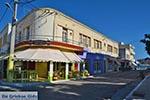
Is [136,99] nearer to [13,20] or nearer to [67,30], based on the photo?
[13,20]

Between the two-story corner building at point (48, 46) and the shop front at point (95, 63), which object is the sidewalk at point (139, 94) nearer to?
the two-story corner building at point (48, 46)

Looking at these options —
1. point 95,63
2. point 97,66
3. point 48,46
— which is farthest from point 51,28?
point 97,66

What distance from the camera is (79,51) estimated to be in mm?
26562

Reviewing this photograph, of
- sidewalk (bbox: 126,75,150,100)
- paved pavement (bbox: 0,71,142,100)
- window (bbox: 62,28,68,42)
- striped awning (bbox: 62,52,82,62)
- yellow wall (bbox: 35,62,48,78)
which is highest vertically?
window (bbox: 62,28,68,42)

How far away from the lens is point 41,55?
1945cm

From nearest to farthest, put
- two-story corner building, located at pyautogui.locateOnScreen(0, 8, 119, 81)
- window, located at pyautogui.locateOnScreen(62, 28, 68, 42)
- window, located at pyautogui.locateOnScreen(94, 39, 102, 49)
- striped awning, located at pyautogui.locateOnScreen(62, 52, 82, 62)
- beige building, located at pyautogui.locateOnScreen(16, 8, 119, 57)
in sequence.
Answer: two-story corner building, located at pyautogui.locateOnScreen(0, 8, 119, 81)
striped awning, located at pyautogui.locateOnScreen(62, 52, 82, 62)
beige building, located at pyautogui.locateOnScreen(16, 8, 119, 57)
window, located at pyautogui.locateOnScreen(62, 28, 68, 42)
window, located at pyautogui.locateOnScreen(94, 39, 102, 49)

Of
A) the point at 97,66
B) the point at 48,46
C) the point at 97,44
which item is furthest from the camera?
the point at 97,44

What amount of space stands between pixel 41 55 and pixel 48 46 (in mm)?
2228

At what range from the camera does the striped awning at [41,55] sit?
723 inches

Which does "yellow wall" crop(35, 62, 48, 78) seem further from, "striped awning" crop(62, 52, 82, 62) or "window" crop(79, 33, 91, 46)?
"window" crop(79, 33, 91, 46)

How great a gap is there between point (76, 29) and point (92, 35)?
667 cm

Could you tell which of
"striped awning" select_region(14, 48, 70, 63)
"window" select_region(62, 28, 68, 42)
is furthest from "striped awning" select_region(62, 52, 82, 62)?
"window" select_region(62, 28, 68, 42)

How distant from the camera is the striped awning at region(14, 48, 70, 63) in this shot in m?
18.4

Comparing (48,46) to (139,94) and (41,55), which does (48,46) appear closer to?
(41,55)
